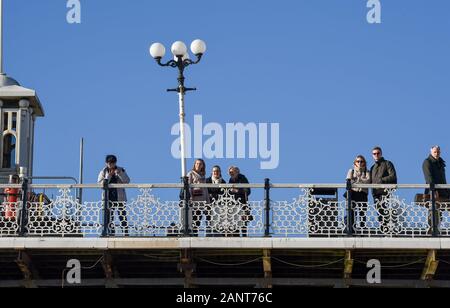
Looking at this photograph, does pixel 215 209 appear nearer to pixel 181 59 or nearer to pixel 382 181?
pixel 382 181

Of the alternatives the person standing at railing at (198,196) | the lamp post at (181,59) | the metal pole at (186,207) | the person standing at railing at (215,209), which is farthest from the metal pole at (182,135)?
the metal pole at (186,207)

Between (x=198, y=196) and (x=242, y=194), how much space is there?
865 mm

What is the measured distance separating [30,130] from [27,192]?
5160mm

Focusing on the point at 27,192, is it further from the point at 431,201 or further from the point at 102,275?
the point at 431,201

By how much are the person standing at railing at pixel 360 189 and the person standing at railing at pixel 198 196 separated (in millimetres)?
2817

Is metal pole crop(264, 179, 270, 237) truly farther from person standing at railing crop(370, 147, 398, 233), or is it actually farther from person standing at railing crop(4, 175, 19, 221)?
person standing at railing crop(4, 175, 19, 221)

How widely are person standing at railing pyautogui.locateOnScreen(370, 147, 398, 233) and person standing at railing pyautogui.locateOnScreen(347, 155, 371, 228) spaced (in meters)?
0.14

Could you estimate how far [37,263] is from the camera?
1238 inches

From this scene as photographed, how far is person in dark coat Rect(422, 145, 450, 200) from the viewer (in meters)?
30.8

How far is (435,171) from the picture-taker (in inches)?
1216

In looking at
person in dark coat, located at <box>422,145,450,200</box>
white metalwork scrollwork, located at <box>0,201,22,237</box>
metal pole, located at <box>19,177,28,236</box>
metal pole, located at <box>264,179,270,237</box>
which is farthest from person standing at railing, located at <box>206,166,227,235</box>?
person in dark coat, located at <box>422,145,450,200</box>
